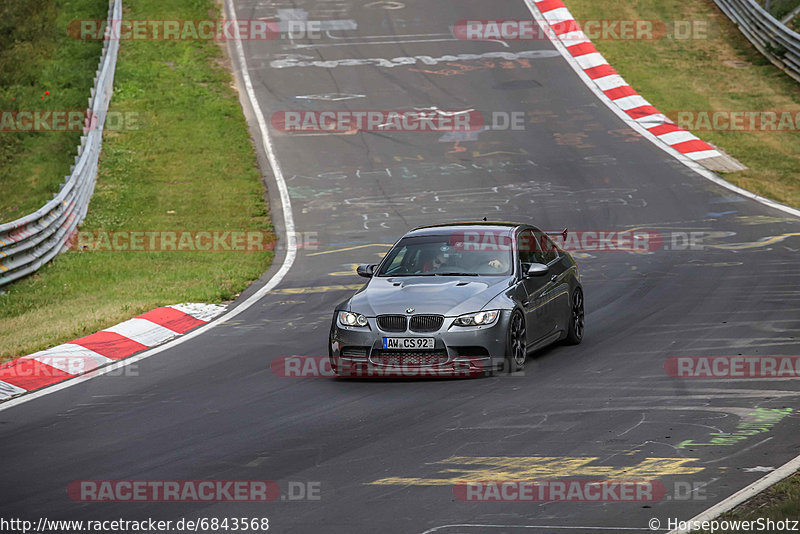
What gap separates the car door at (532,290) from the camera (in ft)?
38.1

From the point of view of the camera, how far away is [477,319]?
10.8m

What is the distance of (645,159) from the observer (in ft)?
82.7

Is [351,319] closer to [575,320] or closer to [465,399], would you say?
[465,399]

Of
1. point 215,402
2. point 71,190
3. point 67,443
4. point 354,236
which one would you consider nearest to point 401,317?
point 215,402

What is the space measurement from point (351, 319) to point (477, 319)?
1.28m

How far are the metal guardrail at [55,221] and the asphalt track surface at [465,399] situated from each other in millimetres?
3981

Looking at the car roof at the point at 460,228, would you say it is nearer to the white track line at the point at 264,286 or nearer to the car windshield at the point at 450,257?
the car windshield at the point at 450,257

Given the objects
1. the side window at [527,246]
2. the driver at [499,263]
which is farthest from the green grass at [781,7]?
the driver at [499,263]

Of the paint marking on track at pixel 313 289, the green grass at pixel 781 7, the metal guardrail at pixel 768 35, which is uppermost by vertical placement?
the green grass at pixel 781 7

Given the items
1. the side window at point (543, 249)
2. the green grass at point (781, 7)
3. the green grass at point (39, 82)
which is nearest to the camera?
the side window at point (543, 249)

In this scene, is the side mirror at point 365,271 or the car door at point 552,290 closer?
the car door at point 552,290

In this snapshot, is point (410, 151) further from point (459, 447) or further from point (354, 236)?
point (459, 447)

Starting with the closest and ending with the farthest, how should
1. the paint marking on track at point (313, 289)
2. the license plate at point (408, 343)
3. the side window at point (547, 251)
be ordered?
the license plate at point (408, 343), the side window at point (547, 251), the paint marking on track at point (313, 289)

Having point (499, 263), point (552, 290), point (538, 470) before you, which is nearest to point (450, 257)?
point (499, 263)
